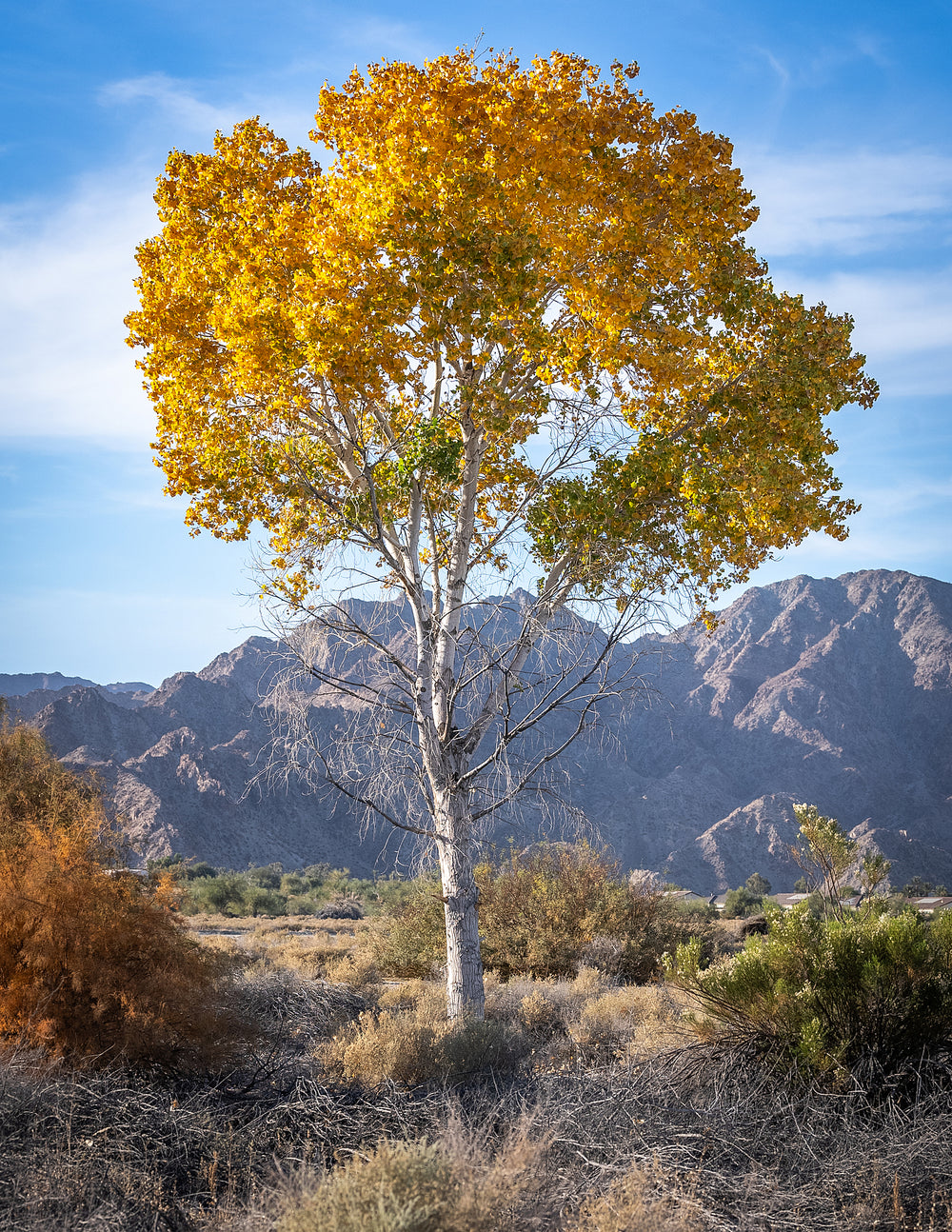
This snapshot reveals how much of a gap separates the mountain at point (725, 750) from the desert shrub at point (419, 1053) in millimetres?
36486

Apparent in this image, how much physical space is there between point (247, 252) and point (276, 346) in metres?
1.21

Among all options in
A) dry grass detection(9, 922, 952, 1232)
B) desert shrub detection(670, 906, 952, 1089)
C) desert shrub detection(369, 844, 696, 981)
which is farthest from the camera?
desert shrub detection(369, 844, 696, 981)

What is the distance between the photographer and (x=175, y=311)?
7.80 meters

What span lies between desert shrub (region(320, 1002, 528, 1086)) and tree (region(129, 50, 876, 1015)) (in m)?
0.85

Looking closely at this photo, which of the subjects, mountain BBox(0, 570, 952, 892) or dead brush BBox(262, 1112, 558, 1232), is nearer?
dead brush BBox(262, 1112, 558, 1232)

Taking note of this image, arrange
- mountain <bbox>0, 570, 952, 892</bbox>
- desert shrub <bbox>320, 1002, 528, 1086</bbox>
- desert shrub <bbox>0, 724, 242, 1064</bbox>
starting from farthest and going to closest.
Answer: mountain <bbox>0, 570, 952, 892</bbox>, desert shrub <bbox>320, 1002, 528, 1086</bbox>, desert shrub <bbox>0, 724, 242, 1064</bbox>

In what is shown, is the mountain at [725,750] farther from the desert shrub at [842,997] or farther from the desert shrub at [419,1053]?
the desert shrub at [842,997]

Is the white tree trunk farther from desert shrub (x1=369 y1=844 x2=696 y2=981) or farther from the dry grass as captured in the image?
desert shrub (x1=369 y1=844 x2=696 y2=981)

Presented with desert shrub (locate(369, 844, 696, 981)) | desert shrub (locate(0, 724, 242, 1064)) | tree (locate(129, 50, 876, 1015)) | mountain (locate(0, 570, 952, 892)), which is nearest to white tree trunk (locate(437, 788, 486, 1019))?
tree (locate(129, 50, 876, 1015))

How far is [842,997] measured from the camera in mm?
5809

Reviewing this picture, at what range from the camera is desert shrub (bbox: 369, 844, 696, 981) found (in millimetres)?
13500

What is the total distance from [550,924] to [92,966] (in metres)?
9.79

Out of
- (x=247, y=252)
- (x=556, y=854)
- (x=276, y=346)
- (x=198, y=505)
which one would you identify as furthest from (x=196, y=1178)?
(x=556, y=854)

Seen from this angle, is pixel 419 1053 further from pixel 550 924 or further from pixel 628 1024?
pixel 550 924
